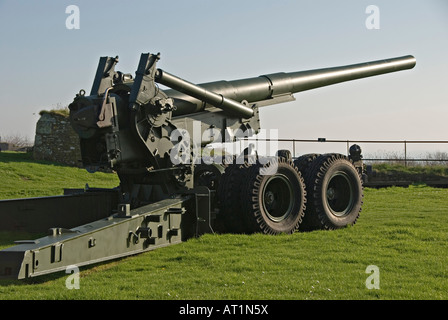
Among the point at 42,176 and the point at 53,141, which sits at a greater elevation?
the point at 53,141

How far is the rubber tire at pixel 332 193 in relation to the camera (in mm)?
8000

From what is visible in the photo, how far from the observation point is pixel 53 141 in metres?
21.8

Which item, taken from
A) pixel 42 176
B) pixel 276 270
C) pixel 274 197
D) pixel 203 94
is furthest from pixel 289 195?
pixel 42 176

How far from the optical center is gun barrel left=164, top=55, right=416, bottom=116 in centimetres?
785

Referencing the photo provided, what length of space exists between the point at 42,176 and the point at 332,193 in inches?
502

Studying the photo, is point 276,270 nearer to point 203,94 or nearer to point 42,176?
point 203,94

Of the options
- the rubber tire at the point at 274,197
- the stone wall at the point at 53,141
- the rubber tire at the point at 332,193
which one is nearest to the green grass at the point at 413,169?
the stone wall at the point at 53,141

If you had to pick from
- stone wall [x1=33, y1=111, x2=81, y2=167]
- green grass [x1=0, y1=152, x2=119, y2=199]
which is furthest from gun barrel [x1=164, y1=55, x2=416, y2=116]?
stone wall [x1=33, y1=111, x2=81, y2=167]

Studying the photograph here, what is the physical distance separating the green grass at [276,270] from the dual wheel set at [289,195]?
0.31 m

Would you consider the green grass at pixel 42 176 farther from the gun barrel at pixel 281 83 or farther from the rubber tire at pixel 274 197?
the rubber tire at pixel 274 197

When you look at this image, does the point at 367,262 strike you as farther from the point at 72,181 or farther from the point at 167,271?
the point at 72,181

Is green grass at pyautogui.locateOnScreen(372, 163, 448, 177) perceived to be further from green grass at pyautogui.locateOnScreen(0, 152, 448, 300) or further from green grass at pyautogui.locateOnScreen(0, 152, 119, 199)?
green grass at pyautogui.locateOnScreen(0, 152, 448, 300)

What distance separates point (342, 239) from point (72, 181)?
13039 mm
